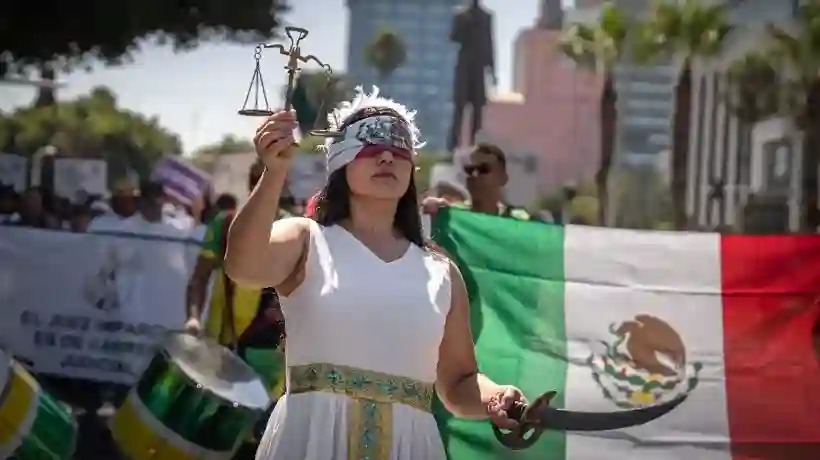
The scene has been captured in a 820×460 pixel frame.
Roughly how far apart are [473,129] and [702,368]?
15257 mm

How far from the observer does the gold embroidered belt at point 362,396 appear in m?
2.75

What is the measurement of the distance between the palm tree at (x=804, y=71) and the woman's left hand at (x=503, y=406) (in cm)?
1774

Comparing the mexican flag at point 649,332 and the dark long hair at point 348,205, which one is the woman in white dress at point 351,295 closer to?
the dark long hair at point 348,205

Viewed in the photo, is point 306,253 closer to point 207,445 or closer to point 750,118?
point 207,445

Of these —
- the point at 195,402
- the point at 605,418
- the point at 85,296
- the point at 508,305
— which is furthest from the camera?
the point at 85,296

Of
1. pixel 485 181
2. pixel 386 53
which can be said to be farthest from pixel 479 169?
pixel 386 53

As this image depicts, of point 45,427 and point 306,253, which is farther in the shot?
point 45,427

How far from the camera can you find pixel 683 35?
2288cm

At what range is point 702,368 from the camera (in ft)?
16.9

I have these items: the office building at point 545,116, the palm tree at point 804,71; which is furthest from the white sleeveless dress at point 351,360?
the palm tree at point 804,71

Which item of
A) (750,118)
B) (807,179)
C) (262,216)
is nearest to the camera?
(262,216)

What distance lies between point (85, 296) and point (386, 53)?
14591 millimetres

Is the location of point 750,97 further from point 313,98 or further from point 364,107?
point 313,98

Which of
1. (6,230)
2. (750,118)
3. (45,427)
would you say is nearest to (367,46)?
(750,118)
